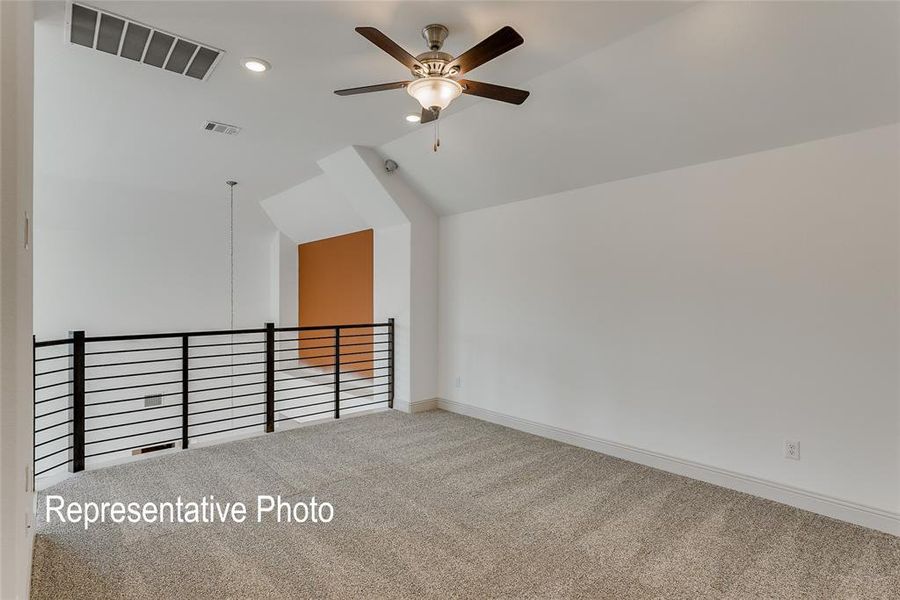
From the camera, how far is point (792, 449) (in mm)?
2850

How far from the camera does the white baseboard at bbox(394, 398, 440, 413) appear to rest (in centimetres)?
503

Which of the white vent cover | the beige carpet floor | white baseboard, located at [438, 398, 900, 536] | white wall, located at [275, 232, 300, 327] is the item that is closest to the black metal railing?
white wall, located at [275, 232, 300, 327]

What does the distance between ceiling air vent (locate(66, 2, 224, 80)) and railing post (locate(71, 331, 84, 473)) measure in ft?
6.39

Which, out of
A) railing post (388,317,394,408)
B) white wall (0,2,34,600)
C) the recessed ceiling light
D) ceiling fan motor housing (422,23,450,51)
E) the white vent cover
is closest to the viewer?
white wall (0,2,34,600)

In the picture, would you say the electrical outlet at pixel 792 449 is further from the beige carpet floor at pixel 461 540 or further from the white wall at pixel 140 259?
the white wall at pixel 140 259

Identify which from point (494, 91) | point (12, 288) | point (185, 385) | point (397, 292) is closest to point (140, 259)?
point (185, 385)

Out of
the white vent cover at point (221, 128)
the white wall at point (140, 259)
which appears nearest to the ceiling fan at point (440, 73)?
the white vent cover at point (221, 128)

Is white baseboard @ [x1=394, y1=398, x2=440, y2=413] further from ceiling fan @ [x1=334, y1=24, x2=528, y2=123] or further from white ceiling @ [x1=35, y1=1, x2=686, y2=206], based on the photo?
ceiling fan @ [x1=334, y1=24, x2=528, y2=123]

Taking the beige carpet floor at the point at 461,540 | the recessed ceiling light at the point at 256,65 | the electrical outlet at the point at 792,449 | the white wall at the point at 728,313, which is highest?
the recessed ceiling light at the point at 256,65

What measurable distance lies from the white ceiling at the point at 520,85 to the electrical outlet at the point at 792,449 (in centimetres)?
185

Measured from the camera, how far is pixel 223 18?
2.37 meters

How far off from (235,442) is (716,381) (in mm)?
3864

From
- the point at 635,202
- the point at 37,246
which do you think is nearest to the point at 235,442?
the point at 37,246

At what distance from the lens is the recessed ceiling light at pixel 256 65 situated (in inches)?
109
